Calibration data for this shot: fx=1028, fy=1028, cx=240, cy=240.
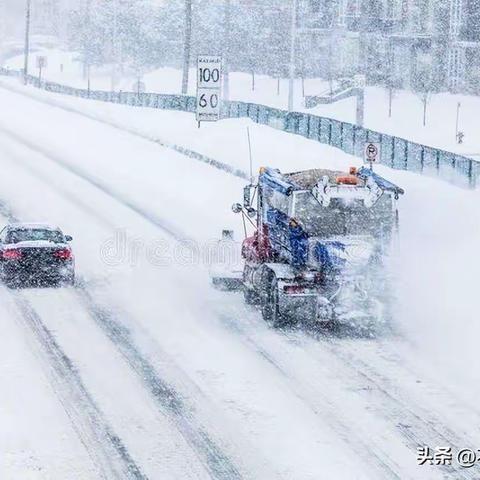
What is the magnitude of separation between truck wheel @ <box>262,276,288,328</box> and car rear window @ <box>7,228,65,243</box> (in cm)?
579

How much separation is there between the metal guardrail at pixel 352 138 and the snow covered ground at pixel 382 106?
8.83m

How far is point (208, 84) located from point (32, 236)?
1206cm

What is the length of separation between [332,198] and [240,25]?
76368 millimetres

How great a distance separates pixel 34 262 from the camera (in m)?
23.0

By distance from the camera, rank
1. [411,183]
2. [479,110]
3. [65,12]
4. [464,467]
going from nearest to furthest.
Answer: [464,467] → [411,183] → [479,110] → [65,12]

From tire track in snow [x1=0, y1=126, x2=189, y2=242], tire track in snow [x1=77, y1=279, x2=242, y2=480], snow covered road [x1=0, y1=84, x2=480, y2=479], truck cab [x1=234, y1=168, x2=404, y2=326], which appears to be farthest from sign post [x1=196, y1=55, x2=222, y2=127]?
truck cab [x1=234, y1=168, x2=404, y2=326]

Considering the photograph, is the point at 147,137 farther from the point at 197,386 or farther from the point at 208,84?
the point at 197,386

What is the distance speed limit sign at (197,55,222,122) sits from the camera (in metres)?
33.4

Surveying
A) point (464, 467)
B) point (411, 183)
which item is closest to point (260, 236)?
point (464, 467)

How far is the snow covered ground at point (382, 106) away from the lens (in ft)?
190

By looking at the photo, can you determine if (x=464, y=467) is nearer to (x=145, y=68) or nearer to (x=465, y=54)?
(x=465, y=54)

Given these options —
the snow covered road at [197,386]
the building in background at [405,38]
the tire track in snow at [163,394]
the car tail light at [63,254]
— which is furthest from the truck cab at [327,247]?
the building in background at [405,38]

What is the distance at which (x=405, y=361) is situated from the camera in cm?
1730

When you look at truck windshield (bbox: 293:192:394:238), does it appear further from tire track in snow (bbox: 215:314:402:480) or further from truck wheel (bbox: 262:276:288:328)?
tire track in snow (bbox: 215:314:402:480)
